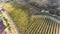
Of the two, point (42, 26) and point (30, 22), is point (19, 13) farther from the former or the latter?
point (42, 26)

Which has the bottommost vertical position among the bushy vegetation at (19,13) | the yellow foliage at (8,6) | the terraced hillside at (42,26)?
the terraced hillside at (42,26)

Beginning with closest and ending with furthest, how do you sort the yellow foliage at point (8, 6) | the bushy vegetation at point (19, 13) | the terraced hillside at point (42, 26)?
the terraced hillside at point (42, 26) → the bushy vegetation at point (19, 13) → the yellow foliage at point (8, 6)

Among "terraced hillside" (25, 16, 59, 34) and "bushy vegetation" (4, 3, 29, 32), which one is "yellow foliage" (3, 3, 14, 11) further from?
"terraced hillside" (25, 16, 59, 34)

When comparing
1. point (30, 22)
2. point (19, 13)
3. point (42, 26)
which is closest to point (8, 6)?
point (19, 13)

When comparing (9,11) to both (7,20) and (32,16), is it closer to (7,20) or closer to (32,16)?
(7,20)

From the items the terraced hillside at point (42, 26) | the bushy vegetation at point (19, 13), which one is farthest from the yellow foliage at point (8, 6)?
the terraced hillside at point (42, 26)

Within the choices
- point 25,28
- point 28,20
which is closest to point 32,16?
point 28,20

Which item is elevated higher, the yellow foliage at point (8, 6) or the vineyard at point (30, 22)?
the yellow foliage at point (8, 6)

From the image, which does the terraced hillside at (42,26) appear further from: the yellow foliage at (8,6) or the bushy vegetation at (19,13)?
the yellow foliage at (8,6)

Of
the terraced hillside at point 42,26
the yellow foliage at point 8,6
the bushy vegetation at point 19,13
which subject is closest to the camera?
the terraced hillside at point 42,26
